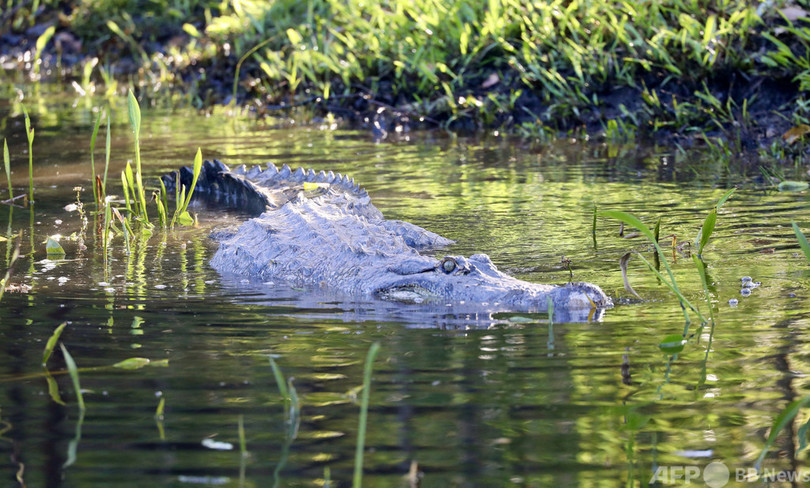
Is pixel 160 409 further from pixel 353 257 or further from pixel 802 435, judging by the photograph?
pixel 353 257

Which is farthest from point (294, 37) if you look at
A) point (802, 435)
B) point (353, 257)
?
point (802, 435)

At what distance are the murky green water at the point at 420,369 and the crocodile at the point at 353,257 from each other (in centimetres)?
19

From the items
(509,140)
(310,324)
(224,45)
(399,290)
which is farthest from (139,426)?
(224,45)

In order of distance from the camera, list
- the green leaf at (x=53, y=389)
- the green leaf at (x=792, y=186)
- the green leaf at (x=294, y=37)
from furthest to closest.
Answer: the green leaf at (x=294, y=37), the green leaf at (x=792, y=186), the green leaf at (x=53, y=389)

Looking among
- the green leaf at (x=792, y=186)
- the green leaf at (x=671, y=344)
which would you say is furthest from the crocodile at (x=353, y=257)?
the green leaf at (x=792, y=186)

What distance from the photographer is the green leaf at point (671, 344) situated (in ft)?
12.7

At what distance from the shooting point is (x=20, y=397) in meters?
3.46

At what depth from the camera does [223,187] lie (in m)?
8.46

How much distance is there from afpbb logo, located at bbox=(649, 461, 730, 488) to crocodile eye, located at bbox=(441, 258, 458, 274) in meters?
2.22

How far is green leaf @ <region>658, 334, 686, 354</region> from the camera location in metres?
3.86

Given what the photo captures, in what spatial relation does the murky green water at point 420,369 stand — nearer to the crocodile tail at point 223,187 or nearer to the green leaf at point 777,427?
the green leaf at point 777,427

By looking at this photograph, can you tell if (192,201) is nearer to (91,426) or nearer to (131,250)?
(131,250)

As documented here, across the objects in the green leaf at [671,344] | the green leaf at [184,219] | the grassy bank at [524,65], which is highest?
the grassy bank at [524,65]

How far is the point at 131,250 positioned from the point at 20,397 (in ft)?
9.15
